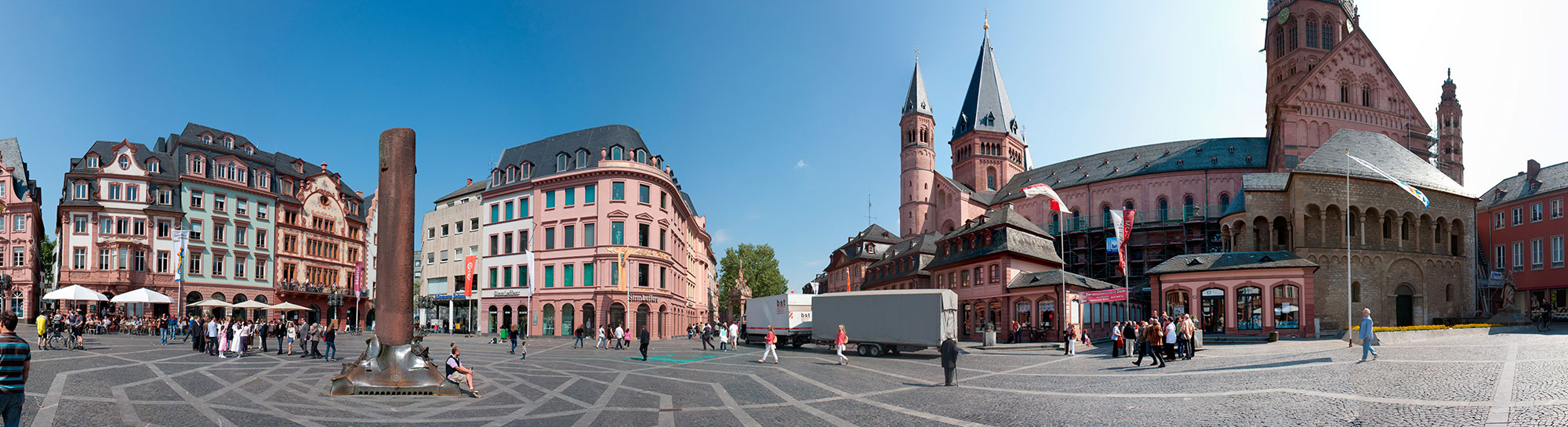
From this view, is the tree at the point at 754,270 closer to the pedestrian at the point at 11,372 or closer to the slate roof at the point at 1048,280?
the slate roof at the point at 1048,280

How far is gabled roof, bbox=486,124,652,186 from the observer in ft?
184

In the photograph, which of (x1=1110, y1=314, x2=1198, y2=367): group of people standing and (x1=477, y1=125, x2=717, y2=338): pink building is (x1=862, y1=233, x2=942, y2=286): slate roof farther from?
(x1=1110, y1=314, x2=1198, y2=367): group of people standing

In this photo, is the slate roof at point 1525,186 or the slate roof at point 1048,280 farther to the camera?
the slate roof at point 1525,186

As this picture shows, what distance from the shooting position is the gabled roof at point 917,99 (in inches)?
4035

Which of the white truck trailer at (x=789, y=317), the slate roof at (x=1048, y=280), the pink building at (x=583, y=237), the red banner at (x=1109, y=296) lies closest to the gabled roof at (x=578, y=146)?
the pink building at (x=583, y=237)

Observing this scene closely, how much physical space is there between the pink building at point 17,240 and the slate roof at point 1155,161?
259ft

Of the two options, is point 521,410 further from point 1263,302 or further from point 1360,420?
point 1263,302

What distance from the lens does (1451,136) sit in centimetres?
8994

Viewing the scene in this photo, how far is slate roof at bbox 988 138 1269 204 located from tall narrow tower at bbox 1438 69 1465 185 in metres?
25.9

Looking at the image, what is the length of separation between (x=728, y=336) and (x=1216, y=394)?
2649 cm

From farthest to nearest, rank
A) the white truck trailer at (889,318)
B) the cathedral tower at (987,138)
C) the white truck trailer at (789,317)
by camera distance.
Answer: the cathedral tower at (987,138)
the white truck trailer at (789,317)
the white truck trailer at (889,318)

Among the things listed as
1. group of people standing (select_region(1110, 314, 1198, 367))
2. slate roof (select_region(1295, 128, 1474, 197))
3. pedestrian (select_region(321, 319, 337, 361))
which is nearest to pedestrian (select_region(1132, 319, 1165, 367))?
group of people standing (select_region(1110, 314, 1198, 367))

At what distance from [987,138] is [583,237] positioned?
63.7m

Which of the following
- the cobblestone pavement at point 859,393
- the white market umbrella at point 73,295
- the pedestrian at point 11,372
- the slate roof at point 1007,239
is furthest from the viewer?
the slate roof at point 1007,239
